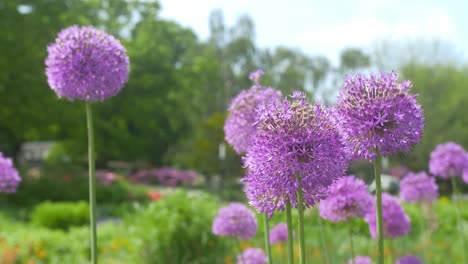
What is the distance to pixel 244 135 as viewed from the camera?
323 centimetres

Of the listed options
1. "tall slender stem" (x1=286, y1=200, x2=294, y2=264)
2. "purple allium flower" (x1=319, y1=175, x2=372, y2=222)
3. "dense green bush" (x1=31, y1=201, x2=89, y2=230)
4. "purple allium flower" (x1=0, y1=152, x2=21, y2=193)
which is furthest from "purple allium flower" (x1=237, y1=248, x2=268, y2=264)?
"dense green bush" (x1=31, y1=201, x2=89, y2=230)

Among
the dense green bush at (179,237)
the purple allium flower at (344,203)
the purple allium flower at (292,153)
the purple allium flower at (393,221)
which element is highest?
the purple allium flower at (292,153)

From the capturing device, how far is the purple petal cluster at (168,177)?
27.5 metres

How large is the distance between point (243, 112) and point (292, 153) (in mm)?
1558

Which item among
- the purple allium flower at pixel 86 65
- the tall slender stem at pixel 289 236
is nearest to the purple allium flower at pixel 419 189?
the purple allium flower at pixel 86 65

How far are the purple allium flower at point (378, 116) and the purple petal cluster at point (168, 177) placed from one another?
25.6 metres

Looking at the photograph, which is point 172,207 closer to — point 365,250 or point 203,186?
point 365,250

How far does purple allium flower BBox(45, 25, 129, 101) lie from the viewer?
3.20 m

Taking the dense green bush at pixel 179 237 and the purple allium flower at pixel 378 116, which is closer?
the purple allium flower at pixel 378 116

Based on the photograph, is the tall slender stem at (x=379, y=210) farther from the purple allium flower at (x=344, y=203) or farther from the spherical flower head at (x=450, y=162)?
the spherical flower head at (x=450, y=162)

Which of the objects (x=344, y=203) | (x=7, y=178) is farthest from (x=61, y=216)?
(x=344, y=203)

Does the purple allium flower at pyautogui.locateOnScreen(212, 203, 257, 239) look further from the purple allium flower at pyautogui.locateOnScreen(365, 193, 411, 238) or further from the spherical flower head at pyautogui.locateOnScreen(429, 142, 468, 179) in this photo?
→ the spherical flower head at pyautogui.locateOnScreen(429, 142, 468, 179)

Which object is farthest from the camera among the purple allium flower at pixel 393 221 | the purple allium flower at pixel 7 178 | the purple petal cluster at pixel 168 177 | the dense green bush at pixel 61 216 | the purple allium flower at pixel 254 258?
the purple petal cluster at pixel 168 177

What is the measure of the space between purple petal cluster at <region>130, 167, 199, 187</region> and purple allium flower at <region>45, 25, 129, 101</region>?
79.2 feet
